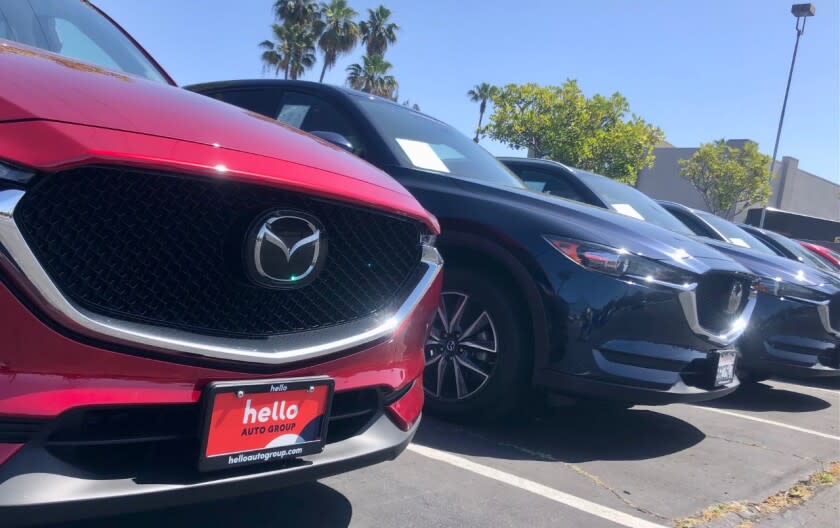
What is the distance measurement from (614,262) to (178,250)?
234 centimetres

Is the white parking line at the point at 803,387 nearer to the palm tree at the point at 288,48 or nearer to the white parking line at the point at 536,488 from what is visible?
the white parking line at the point at 536,488

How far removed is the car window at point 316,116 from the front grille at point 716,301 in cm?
200

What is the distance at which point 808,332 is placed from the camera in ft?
19.3

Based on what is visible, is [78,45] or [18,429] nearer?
[18,429]

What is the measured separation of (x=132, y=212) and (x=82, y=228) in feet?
0.40

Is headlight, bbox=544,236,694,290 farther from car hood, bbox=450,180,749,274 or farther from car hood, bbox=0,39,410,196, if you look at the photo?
car hood, bbox=0,39,410,196

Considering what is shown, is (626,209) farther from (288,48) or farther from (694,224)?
(288,48)

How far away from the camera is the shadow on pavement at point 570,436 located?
3748mm

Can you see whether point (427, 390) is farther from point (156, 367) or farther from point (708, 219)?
point (708, 219)

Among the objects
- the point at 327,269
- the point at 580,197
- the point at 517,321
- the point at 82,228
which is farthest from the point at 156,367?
the point at 580,197

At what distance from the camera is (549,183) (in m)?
6.29

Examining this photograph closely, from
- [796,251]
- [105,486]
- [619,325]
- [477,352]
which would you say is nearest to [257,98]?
[477,352]

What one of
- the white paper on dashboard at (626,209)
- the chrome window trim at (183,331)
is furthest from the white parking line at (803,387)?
the chrome window trim at (183,331)

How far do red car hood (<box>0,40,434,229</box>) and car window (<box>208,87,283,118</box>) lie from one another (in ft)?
6.97
